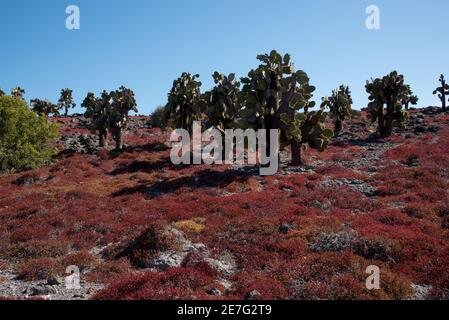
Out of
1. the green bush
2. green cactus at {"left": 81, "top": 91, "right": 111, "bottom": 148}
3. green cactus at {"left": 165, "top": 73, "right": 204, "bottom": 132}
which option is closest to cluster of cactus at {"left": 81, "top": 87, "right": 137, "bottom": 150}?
green cactus at {"left": 81, "top": 91, "right": 111, "bottom": 148}

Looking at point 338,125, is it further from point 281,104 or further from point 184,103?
point 281,104

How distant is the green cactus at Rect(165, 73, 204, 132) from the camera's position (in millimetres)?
47500

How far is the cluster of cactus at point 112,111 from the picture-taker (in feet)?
174

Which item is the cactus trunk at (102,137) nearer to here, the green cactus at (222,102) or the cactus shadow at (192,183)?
the green cactus at (222,102)

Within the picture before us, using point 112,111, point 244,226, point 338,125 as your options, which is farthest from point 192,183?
point 338,125

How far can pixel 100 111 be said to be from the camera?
54375 mm

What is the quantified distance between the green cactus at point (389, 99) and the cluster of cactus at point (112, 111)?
111 ft

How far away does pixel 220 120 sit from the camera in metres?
42.8

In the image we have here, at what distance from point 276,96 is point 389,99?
2769 cm

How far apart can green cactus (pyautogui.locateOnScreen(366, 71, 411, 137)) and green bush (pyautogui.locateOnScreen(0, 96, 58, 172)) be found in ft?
139

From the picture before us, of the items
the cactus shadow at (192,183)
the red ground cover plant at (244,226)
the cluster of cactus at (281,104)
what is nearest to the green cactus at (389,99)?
the red ground cover plant at (244,226)

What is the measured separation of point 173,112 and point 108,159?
955 cm

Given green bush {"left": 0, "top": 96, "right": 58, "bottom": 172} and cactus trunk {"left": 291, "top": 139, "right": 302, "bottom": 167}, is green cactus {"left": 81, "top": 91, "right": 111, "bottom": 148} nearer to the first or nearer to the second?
green bush {"left": 0, "top": 96, "right": 58, "bottom": 172}
